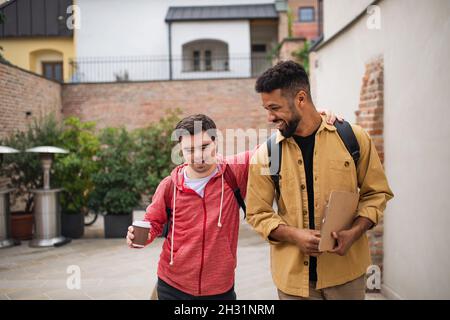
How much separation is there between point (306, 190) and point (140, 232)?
964 mm

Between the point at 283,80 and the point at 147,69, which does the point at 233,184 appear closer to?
the point at 283,80

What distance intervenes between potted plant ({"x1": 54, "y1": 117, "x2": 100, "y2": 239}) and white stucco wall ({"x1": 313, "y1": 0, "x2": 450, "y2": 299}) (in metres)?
5.81

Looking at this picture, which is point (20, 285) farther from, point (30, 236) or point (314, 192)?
point (314, 192)

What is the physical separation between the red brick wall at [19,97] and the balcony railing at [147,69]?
19.5 feet

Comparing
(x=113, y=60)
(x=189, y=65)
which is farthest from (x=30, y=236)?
(x=189, y=65)

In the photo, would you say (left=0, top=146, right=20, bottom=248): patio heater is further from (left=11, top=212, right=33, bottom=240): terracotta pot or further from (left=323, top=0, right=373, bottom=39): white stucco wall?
(left=323, top=0, right=373, bottom=39): white stucco wall

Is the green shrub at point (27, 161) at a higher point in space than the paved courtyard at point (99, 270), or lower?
higher

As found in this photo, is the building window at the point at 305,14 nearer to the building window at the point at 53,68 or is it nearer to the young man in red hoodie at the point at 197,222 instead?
the building window at the point at 53,68

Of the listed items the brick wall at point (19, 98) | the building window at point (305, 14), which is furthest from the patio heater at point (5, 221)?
the building window at point (305, 14)

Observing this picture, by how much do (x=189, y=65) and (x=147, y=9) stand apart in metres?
3.30

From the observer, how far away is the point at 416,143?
4008 millimetres

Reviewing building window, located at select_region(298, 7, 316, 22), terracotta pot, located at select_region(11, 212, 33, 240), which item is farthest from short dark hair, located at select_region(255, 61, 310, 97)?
building window, located at select_region(298, 7, 316, 22)

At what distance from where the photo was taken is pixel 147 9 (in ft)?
66.8

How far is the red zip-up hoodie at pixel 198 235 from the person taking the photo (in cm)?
256
